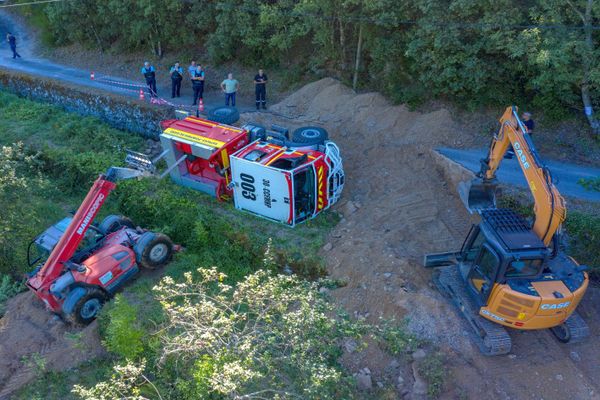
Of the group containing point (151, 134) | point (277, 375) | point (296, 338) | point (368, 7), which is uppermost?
point (368, 7)

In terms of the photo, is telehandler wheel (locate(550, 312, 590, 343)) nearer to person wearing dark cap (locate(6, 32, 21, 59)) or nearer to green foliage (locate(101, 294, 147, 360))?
green foliage (locate(101, 294, 147, 360))

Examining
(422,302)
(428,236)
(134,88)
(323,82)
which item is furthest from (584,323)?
(134,88)

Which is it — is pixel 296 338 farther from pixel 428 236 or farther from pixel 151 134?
pixel 151 134

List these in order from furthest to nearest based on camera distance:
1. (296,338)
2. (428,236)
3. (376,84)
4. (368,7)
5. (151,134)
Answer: (151,134) < (376,84) < (368,7) < (428,236) < (296,338)

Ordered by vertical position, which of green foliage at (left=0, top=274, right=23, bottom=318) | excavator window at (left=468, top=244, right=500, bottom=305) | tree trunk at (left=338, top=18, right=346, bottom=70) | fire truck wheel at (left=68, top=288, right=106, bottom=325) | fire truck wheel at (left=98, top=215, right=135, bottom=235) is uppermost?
tree trunk at (left=338, top=18, right=346, bottom=70)

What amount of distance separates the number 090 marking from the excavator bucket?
15.7ft

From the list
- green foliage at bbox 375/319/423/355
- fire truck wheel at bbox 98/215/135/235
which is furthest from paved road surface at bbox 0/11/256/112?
green foliage at bbox 375/319/423/355

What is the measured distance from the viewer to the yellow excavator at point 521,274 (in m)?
7.30

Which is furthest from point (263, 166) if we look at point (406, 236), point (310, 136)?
point (406, 236)

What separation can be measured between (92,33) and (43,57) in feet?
10.1

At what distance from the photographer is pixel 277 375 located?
6.74 metres

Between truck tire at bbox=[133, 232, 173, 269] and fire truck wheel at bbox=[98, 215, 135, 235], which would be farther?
fire truck wheel at bbox=[98, 215, 135, 235]

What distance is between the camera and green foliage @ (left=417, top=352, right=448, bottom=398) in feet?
24.6

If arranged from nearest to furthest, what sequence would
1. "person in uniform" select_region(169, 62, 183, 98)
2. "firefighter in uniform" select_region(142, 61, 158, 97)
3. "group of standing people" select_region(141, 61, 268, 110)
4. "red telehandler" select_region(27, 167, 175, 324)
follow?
"red telehandler" select_region(27, 167, 175, 324)
"group of standing people" select_region(141, 61, 268, 110)
"person in uniform" select_region(169, 62, 183, 98)
"firefighter in uniform" select_region(142, 61, 158, 97)
